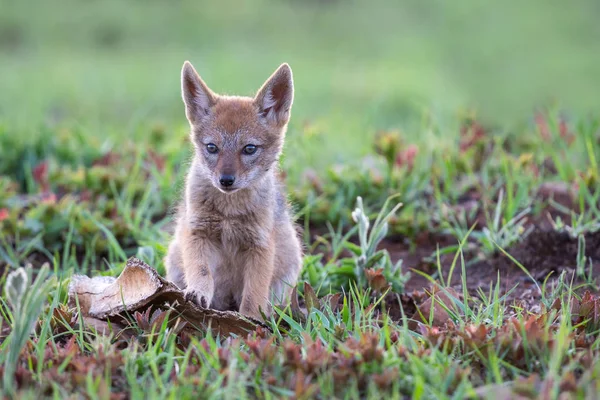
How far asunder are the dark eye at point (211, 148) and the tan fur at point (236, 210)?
18 mm

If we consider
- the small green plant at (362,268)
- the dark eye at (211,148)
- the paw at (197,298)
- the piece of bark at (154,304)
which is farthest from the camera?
the dark eye at (211,148)

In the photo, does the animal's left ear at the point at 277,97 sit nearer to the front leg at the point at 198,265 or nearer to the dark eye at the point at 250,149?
the dark eye at the point at 250,149

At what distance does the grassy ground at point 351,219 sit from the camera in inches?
130

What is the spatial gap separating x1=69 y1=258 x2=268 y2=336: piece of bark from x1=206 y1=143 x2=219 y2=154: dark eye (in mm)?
975

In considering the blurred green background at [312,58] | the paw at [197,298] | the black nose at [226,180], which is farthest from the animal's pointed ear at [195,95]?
the blurred green background at [312,58]

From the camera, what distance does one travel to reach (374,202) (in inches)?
242

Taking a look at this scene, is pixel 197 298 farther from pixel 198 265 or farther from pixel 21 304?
pixel 21 304

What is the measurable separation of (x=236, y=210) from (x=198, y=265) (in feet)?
1.31

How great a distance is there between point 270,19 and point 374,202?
10096 millimetres

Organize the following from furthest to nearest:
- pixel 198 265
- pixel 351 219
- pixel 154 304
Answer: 1. pixel 351 219
2. pixel 198 265
3. pixel 154 304

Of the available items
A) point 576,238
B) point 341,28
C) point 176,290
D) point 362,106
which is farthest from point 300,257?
point 341,28

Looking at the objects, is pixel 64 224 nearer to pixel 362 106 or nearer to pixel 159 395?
pixel 159 395

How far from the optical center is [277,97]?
5031 millimetres

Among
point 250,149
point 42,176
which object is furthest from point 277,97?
point 42,176
